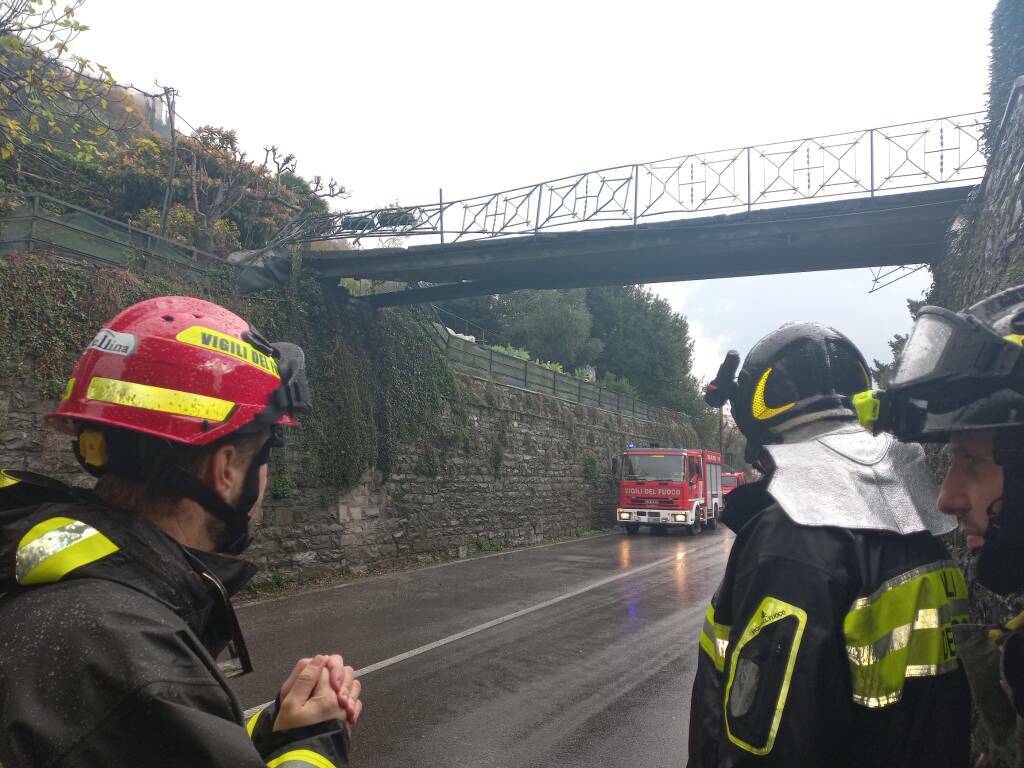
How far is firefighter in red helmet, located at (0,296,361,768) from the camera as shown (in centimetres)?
112

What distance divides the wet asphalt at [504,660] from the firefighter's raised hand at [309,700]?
3383 millimetres

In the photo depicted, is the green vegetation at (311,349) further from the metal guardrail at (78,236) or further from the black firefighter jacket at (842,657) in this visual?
the black firefighter jacket at (842,657)

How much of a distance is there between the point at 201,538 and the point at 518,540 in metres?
18.3

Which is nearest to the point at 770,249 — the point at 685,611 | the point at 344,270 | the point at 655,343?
the point at 685,611

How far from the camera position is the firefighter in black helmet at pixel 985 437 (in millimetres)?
1354

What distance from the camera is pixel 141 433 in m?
1.52

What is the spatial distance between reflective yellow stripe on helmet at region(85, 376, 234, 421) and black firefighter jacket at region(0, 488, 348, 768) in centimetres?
25

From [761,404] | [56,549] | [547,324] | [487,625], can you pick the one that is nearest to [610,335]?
[547,324]

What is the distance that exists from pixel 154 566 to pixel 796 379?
5.78ft

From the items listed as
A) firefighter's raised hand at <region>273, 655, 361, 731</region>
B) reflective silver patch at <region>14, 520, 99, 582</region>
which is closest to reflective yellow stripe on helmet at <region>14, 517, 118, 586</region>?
reflective silver patch at <region>14, 520, 99, 582</region>

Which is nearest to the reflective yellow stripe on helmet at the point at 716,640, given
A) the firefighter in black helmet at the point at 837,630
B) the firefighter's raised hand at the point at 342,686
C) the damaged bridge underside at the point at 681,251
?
the firefighter in black helmet at the point at 837,630

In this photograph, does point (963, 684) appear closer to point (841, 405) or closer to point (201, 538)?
point (841, 405)

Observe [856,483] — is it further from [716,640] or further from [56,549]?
[56,549]

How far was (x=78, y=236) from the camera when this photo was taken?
31.0 feet
